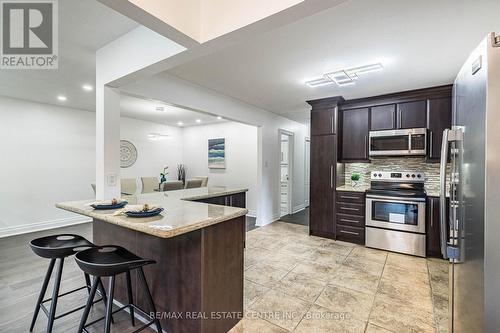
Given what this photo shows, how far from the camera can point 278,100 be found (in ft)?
13.6

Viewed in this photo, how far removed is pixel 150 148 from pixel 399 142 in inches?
233

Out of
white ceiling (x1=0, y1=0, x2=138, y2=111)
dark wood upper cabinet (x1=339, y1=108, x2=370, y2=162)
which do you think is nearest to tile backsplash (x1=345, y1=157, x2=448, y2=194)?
dark wood upper cabinet (x1=339, y1=108, x2=370, y2=162)

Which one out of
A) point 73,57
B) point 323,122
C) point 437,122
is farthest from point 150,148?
point 437,122

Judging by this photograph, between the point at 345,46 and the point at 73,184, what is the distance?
18.8ft

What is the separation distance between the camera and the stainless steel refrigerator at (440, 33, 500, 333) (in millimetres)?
893

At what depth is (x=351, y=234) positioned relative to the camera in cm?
382

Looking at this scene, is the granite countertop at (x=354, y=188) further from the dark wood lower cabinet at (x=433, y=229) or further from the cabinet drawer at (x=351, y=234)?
the dark wood lower cabinet at (x=433, y=229)

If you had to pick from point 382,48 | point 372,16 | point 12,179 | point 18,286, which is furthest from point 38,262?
point 382,48

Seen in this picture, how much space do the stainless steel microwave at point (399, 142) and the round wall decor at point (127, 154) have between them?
5.56 meters

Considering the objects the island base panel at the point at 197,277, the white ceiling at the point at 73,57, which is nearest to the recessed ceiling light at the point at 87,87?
the white ceiling at the point at 73,57

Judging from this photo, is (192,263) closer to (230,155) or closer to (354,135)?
(354,135)

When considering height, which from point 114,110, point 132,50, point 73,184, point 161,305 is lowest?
point 161,305

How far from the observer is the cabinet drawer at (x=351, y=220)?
3729 millimetres

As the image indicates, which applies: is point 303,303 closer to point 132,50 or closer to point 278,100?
point 132,50
